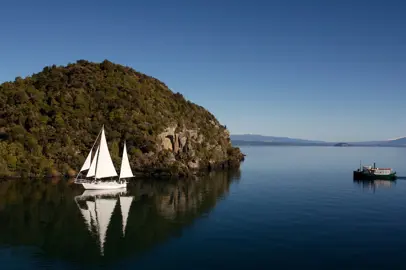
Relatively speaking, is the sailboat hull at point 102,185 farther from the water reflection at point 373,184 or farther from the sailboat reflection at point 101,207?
the water reflection at point 373,184

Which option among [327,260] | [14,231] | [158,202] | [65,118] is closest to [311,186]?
[158,202]

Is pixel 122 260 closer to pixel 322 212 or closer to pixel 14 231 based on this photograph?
pixel 14 231

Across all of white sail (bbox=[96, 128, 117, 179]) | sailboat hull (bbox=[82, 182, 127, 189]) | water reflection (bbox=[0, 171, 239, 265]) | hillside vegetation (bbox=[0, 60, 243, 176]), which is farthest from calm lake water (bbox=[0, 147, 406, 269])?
hillside vegetation (bbox=[0, 60, 243, 176])

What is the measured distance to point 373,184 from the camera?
115938 mm

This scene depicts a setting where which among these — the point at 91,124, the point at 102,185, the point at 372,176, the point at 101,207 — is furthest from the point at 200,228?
the point at 372,176

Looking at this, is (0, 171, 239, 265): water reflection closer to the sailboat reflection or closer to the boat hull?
the sailboat reflection

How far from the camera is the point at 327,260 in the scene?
149 feet

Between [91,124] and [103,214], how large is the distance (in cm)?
7340

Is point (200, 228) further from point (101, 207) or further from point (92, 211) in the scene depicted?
point (101, 207)

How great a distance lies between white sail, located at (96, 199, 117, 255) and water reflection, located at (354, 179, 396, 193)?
7576 centimetres

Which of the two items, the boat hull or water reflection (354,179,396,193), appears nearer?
water reflection (354,179,396,193)

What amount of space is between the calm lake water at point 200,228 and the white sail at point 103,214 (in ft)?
0.65

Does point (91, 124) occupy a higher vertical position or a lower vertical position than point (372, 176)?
higher

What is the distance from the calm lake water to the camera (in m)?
45.1
